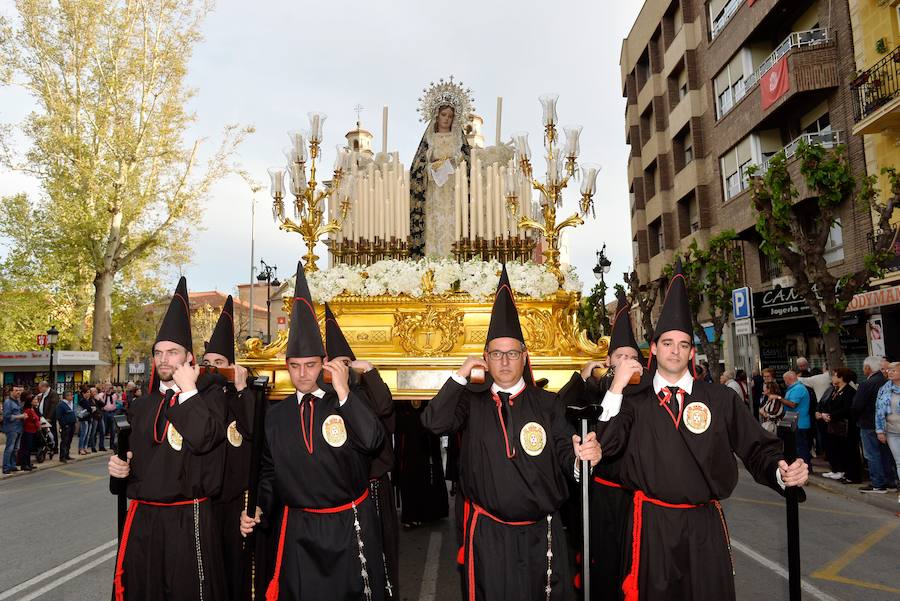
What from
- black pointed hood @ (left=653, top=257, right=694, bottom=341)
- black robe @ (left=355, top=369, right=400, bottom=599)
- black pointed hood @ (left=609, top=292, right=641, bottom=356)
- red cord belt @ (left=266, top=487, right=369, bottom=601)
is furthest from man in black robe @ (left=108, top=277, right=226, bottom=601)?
black pointed hood @ (left=609, top=292, right=641, bottom=356)

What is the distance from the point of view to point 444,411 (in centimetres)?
392

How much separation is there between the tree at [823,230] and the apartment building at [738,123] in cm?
537

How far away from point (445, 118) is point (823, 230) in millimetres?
9559

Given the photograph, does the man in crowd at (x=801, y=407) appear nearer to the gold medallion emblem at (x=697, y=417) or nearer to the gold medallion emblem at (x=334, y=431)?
the gold medallion emblem at (x=697, y=417)

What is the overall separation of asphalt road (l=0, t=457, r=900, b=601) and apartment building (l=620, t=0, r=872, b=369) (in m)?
11.3

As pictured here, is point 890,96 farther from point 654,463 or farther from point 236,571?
point 236,571

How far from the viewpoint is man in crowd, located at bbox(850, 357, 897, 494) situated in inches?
375

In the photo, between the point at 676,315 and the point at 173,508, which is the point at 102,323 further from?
the point at 676,315

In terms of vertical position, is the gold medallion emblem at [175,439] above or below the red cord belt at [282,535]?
above

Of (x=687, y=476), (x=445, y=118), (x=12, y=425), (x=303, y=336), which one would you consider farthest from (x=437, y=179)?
(x=12, y=425)

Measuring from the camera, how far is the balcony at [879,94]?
48.3 feet

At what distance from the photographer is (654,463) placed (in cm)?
369

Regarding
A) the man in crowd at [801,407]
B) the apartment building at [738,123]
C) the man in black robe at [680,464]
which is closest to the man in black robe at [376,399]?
the man in black robe at [680,464]

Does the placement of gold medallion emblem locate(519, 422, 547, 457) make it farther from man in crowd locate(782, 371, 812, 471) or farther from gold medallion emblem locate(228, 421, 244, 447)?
man in crowd locate(782, 371, 812, 471)
